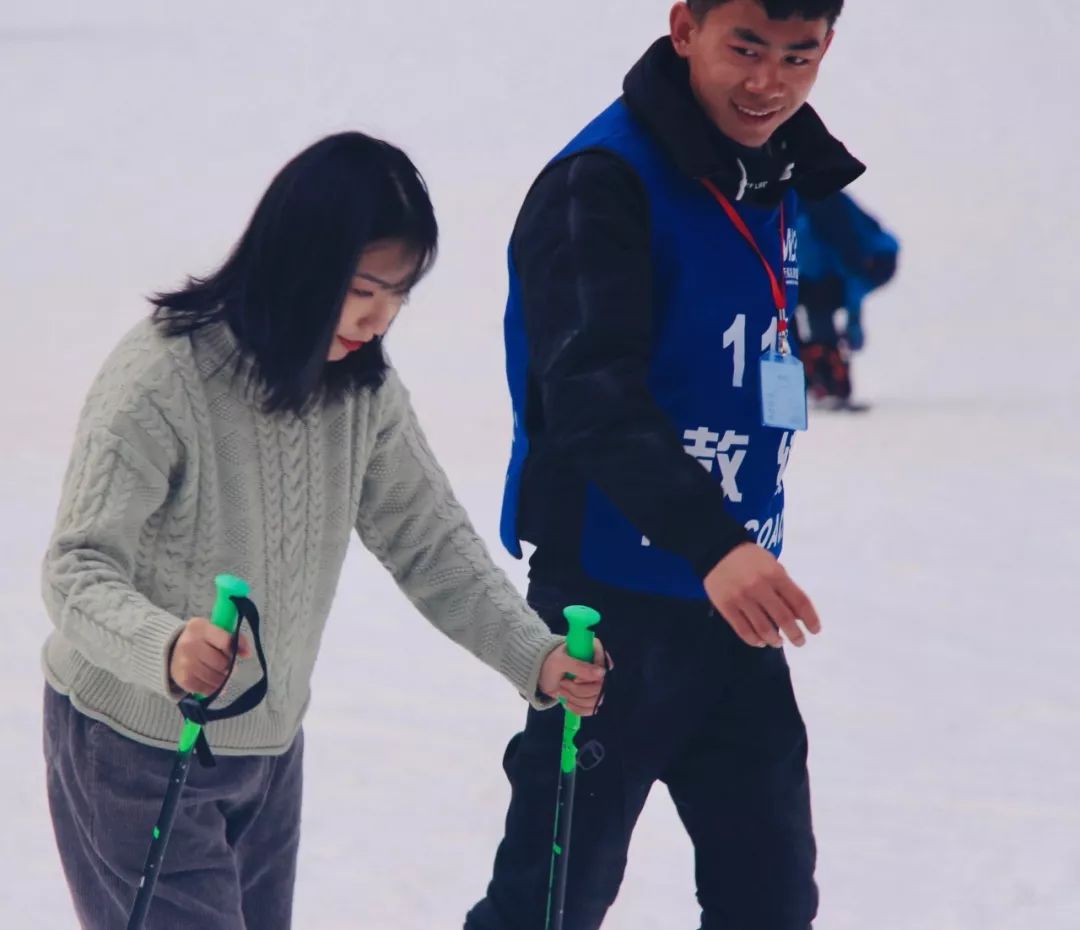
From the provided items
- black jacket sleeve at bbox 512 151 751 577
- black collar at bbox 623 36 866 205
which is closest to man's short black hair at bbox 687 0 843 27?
black collar at bbox 623 36 866 205

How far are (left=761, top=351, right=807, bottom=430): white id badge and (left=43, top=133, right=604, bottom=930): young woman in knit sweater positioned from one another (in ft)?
1.20

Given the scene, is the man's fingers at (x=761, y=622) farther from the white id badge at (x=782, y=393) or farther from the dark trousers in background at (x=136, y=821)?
the dark trousers in background at (x=136, y=821)

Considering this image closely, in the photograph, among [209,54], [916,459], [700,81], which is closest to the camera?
[700,81]

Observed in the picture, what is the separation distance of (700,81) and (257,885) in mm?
1192

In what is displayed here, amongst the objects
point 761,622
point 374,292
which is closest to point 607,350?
point 374,292

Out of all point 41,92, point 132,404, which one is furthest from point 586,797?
point 41,92

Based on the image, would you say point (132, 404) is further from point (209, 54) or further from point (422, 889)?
point (209, 54)

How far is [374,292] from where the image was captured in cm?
228

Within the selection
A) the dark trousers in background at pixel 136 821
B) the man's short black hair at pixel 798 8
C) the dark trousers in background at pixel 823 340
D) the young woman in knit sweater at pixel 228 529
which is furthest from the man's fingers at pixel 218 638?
the dark trousers in background at pixel 823 340

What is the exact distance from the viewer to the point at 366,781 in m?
4.39

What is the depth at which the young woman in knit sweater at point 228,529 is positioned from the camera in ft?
7.23

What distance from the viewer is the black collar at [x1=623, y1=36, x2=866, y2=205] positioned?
93.3 inches

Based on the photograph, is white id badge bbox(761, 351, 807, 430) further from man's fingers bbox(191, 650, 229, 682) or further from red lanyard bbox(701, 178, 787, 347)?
man's fingers bbox(191, 650, 229, 682)

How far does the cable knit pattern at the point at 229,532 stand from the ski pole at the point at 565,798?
72 millimetres
